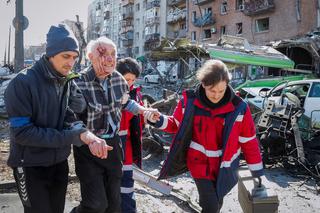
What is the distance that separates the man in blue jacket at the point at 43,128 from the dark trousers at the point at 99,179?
390 mm

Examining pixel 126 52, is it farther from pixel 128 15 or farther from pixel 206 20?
pixel 206 20

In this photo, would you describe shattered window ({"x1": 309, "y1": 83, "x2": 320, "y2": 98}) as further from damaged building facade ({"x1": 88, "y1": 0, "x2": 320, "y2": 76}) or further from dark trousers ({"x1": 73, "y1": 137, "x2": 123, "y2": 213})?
dark trousers ({"x1": 73, "y1": 137, "x2": 123, "y2": 213})

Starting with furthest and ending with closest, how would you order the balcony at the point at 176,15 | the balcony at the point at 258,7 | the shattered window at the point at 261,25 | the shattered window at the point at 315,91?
the balcony at the point at 176,15
the shattered window at the point at 261,25
the balcony at the point at 258,7
the shattered window at the point at 315,91

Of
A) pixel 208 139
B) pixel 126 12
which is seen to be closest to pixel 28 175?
pixel 208 139

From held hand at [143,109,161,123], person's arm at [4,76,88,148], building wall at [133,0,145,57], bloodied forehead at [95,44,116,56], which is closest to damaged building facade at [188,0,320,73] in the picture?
held hand at [143,109,161,123]

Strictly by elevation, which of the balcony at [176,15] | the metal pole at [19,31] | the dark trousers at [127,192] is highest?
the balcony at [176,15]

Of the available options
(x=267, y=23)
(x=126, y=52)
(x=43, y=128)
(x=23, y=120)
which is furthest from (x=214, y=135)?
(x=126, y=52)

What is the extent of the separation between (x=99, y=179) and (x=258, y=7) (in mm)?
31361

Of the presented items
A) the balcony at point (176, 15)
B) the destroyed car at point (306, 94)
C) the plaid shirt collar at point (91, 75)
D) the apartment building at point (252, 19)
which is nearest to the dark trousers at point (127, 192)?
the plaid shirt collar at point (91, 75)

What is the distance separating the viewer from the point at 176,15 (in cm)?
4925

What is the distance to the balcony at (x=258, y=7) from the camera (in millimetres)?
30844

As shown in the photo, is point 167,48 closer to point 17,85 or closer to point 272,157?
point 272,157

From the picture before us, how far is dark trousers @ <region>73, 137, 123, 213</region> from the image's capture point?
3.07 metres

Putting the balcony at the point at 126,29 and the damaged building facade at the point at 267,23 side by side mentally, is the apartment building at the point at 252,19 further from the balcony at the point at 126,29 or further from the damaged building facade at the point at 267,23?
the balcony at the point at 126,29
